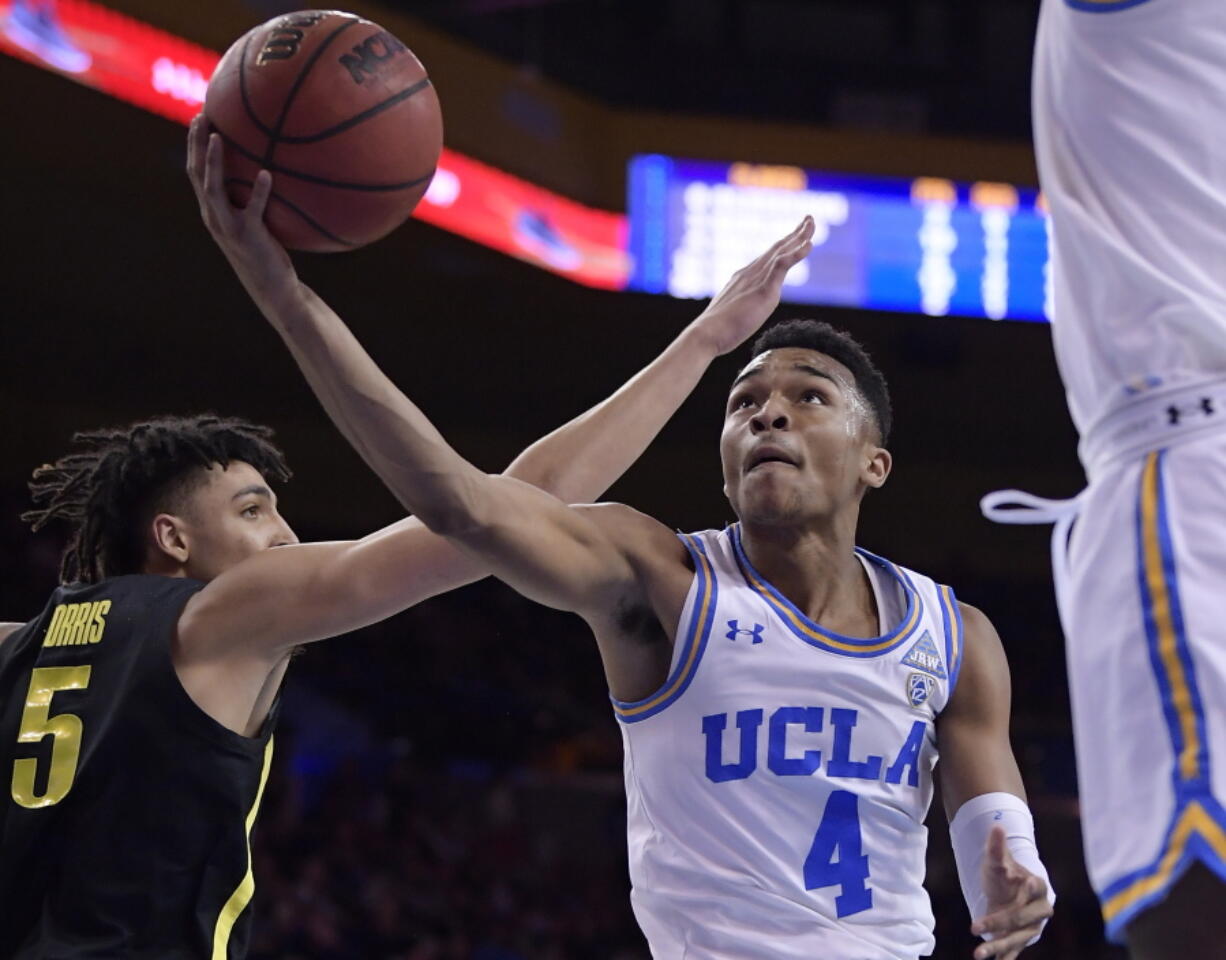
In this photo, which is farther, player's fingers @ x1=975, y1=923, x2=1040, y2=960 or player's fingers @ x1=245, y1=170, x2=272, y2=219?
player's fingers @ x1=975, y1=923, x2=1040, y2=960

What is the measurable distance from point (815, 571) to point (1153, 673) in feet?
5.02

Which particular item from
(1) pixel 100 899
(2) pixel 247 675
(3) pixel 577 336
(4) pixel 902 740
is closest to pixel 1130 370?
(4) pixel 902 740

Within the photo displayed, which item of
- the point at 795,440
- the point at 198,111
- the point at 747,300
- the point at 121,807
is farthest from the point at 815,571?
the point at 198,111

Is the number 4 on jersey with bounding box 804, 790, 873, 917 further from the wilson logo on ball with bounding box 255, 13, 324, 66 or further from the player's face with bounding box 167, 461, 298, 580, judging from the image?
the wilson logo on ball with bounding box 255, 13, 324, 66

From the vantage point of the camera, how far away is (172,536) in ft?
10.3

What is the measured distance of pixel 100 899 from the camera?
271 centimetres

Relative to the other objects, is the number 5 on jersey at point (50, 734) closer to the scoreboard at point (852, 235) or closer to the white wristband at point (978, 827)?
the white wristband at point (978, 827)

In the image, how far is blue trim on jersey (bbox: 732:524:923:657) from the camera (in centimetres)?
309

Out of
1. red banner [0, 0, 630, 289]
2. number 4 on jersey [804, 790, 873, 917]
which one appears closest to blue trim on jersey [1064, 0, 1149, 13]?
number 4 on jersey [804, 790, 873, 917]

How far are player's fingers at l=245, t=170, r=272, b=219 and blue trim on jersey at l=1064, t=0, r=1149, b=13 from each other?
3.77 feet

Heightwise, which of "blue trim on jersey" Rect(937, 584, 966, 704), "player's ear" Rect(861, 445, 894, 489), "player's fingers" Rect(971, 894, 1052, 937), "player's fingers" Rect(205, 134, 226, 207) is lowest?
"player's fingers" Rect(971, 894, 1052, 937)

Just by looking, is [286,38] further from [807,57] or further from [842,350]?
[807,57]

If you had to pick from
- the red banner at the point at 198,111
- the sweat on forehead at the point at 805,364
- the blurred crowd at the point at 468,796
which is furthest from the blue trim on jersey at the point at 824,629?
the blurred crowd at the point at 468,796

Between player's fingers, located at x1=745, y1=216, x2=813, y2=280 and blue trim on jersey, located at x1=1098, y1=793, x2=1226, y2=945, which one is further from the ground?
player's fingers, located at x1=745, y1=216, x2=813, y2=280
